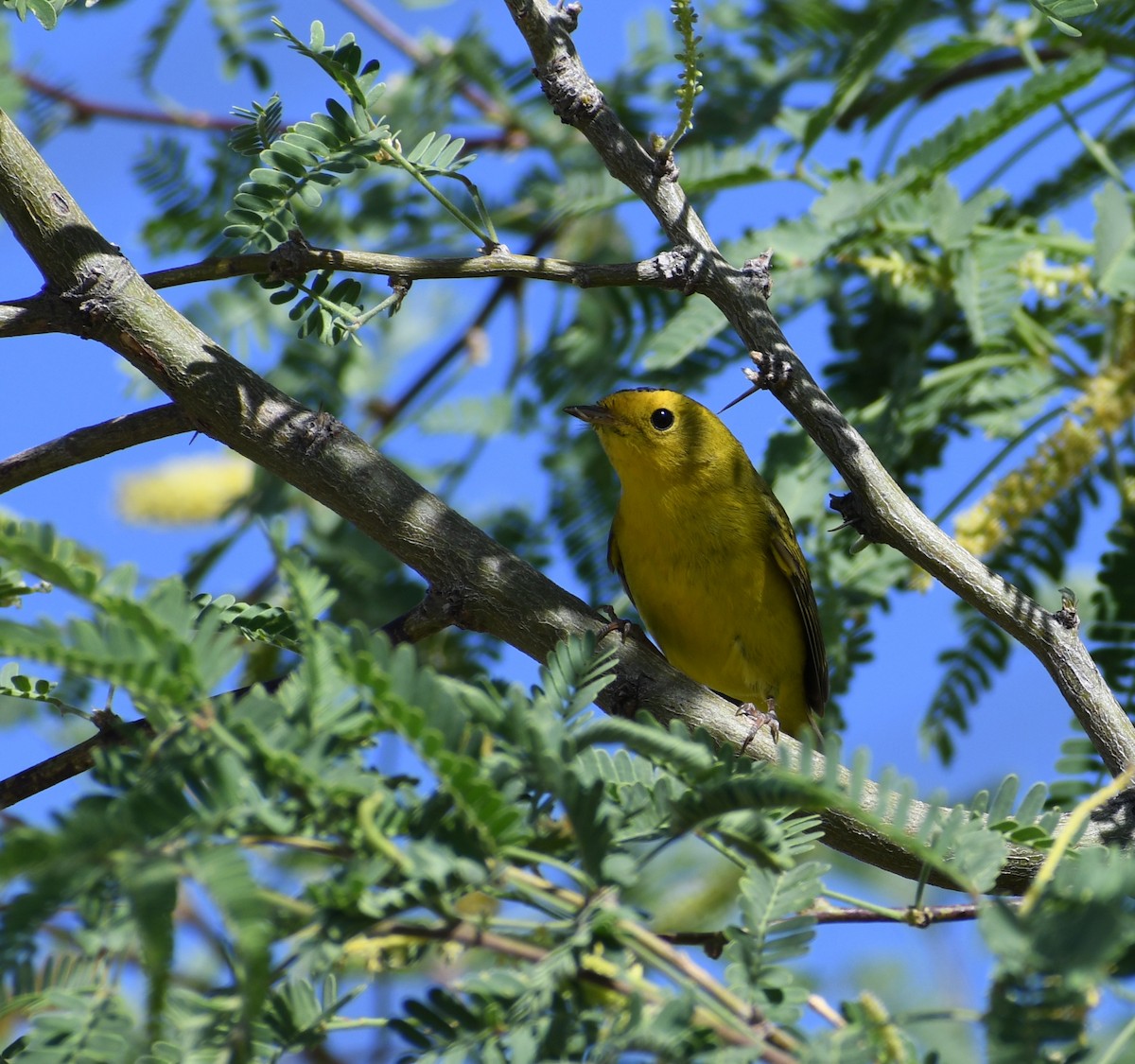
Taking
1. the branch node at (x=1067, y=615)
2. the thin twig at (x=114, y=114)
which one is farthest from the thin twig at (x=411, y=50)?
the branch node at (x=1067, y=615)

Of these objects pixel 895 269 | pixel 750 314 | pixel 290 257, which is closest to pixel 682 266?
pixel 750 314

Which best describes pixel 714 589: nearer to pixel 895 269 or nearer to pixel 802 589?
pixel 802 589

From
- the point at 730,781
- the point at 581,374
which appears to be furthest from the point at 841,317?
the point at 730,781

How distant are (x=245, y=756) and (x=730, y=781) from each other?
0.68m

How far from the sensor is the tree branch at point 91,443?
2.92 m

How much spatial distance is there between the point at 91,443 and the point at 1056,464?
308 centimetres

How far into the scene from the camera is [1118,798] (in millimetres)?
3176

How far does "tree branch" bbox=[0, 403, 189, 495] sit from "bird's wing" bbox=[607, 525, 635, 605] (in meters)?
2.58

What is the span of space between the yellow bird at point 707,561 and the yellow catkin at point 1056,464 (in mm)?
842

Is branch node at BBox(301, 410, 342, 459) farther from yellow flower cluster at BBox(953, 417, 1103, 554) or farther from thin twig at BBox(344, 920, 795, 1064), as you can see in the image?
yellow flower cluster at BBox(953, 417, 1103, 554)

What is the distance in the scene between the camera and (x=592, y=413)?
522cm

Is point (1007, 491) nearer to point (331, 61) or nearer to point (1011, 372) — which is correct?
point (1011, 372)

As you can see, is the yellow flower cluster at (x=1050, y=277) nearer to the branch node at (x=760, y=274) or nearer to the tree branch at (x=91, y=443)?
the branch node at (x=760, y=274)

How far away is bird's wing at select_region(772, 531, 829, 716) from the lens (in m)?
4.95
